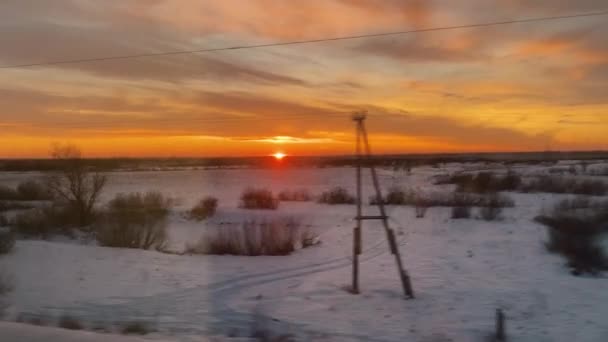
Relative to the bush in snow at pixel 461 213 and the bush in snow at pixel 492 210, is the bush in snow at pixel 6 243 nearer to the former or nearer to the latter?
the bush in snow at pixel 461 213

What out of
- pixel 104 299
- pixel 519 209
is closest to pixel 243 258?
pixel 104 299

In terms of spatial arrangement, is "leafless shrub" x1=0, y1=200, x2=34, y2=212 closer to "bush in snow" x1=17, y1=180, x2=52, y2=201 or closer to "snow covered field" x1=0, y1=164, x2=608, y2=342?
"bush in snow" x1=17, y1=180, x2=52, y2=201

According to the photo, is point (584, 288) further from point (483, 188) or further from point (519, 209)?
point (483, 188)

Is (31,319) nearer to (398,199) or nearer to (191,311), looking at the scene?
(191,311)

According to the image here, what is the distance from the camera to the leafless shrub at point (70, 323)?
35.4ft

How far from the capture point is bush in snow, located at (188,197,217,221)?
1472 inches

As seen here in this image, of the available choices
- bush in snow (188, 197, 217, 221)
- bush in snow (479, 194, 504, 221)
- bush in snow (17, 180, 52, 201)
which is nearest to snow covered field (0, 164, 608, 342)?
bush in snow (479, 194, 504, 221)

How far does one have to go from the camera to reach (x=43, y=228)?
3159 cm

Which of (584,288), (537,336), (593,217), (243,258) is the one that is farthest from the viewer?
(593,217)

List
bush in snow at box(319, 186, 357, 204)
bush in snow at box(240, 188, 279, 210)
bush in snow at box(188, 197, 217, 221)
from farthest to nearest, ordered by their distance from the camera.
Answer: bush in snow at box(319, 186, 357, 204)
bush in snow at box(240, 188, 279, 210)
bush in snow at box(188, 197, 217, 221)

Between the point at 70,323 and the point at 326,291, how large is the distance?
6.46 meters

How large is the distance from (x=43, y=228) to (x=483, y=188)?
38.4m

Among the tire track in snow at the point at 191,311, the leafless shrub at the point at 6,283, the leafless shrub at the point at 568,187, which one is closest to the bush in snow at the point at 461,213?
the tire track in snow at the point at 191,311

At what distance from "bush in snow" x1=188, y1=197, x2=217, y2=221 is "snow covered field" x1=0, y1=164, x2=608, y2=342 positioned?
38.6 ft
